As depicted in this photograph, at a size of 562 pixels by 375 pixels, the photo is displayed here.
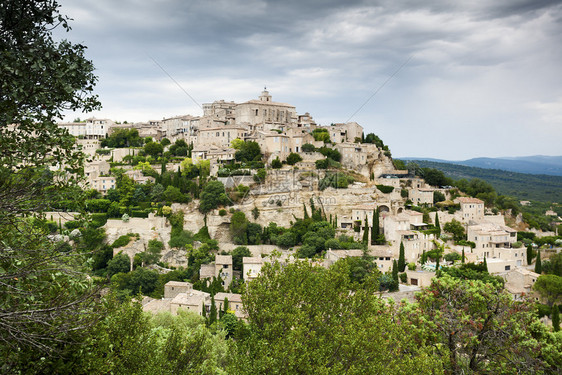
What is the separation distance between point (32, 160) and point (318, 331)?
29.6ft

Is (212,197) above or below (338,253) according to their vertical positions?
above

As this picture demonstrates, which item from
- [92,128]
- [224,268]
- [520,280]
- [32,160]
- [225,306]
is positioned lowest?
[225,306]

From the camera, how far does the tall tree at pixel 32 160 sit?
598 cm

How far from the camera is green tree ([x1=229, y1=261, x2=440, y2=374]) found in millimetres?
10750

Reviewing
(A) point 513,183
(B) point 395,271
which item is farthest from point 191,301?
(A) point 513,183

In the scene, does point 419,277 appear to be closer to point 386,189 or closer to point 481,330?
point 386,189

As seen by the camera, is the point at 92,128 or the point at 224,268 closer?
the point at 224,268

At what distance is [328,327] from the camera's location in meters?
12.7

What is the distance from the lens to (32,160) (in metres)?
6.73

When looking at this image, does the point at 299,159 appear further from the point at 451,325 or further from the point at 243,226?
the point at 451,325

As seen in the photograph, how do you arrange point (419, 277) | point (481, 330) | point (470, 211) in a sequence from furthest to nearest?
point (470, 211)
point (419, 277)
point (481, 330)

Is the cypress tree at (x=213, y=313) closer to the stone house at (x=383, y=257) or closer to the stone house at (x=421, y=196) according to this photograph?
the stone house at (x=383, y=257)

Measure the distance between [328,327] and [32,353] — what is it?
7.98 meters

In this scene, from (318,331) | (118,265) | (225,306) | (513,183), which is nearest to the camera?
(318,331)
